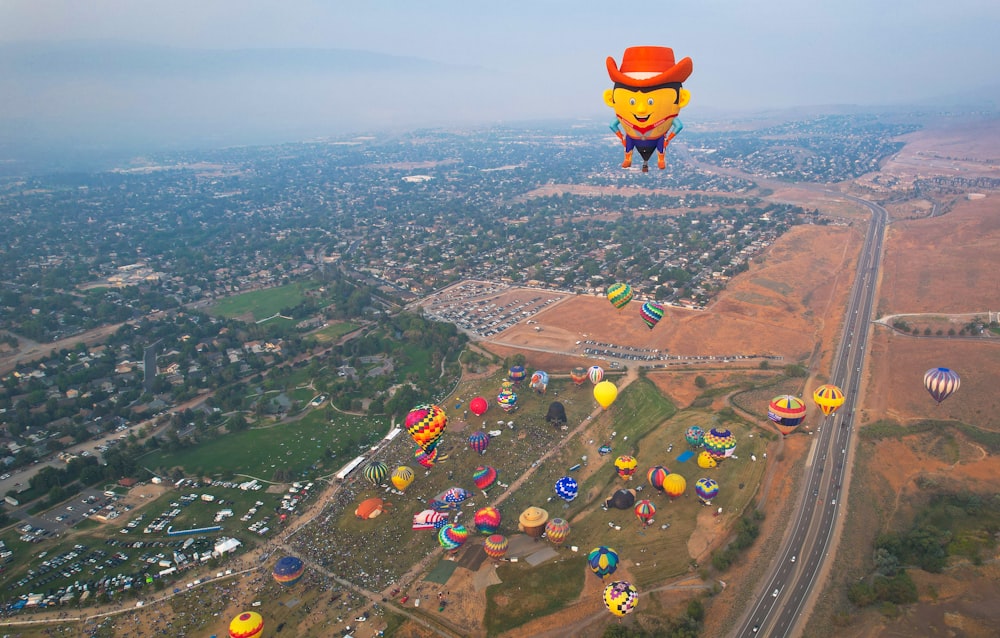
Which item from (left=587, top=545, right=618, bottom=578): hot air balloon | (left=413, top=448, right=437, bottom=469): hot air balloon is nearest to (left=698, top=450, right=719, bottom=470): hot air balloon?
(left=587, top=545, right=618, bottom=578): hot air balloon

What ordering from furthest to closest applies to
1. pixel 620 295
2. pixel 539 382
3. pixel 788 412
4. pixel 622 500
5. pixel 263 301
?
pixel 263 301
pixel 620 295
pixel 539 382
pixel 788 412
pixel 622 500

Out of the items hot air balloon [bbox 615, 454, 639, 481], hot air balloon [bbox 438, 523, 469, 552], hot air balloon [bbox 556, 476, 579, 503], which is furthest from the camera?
hot air balloon [bbox 615, 454, 639, 481]

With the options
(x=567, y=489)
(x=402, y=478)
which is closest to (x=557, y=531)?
(x=567, y=489)

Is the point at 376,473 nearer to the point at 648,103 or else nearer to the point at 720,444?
the point at 720,444

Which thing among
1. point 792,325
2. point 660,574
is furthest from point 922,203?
point 660,574

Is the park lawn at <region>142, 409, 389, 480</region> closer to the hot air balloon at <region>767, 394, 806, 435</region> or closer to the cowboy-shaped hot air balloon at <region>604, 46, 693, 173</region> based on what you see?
the hot air balloon at <region>767, 394, 806, 435</region>

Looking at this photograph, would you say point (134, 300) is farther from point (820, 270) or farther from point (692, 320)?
point (820, 270)

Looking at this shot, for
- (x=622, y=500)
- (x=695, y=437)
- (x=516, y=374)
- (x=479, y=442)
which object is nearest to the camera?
(x=622, y=500)
